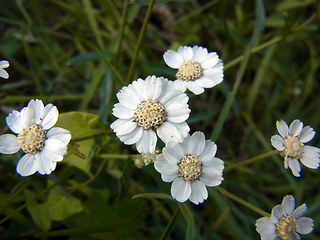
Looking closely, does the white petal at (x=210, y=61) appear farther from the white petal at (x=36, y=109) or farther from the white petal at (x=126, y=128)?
the white petal at (x=36, y=109)

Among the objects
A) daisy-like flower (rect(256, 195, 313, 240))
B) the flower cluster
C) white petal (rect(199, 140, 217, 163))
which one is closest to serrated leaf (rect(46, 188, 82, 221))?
the flower cluster

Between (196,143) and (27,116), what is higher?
(196,143)

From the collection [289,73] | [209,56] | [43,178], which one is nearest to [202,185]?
[209,56]

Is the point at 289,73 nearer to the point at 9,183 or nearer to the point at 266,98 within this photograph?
the point at 266,98

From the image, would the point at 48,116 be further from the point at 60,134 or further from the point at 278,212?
the point at 278,212

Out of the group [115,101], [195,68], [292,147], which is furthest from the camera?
[115,101]

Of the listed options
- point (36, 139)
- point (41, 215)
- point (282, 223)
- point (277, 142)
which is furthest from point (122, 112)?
point (41, 215)
